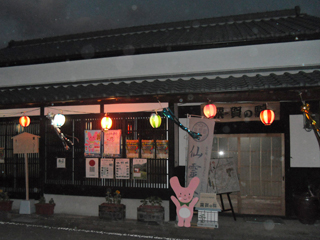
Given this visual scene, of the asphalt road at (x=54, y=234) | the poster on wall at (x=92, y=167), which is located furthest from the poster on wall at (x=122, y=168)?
the asphalt road at (x=54, y=234)

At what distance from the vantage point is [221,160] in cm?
962

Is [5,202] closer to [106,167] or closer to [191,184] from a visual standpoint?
[106,167]

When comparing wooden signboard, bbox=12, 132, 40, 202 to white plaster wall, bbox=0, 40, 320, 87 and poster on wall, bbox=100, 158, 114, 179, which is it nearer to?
white plaster wall, bbox=0, 40, 320, 87

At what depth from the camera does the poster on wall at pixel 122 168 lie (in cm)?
988

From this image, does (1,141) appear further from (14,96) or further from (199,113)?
(199,113)

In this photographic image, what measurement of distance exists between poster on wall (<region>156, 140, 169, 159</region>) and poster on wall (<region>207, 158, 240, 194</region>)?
1.63 m

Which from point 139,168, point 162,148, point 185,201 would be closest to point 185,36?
point 162,148

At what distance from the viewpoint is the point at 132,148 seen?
9.93m

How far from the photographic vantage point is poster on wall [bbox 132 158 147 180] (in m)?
9.75

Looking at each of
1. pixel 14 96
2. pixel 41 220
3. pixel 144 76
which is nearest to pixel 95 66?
pixel 144 76

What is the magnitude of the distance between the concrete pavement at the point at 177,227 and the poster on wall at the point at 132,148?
7.47 ft

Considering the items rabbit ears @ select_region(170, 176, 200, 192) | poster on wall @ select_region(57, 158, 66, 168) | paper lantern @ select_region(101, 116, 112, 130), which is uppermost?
paper lantern @ select_region(101, 116, 112, 130)

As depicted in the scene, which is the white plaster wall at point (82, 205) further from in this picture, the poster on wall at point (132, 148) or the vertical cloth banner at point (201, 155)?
the vertical cloth banner at point (201, 155)

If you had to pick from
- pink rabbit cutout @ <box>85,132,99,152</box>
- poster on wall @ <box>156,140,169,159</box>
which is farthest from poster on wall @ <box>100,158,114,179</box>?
poster on wall @ <box>156,140,169,159</box>
